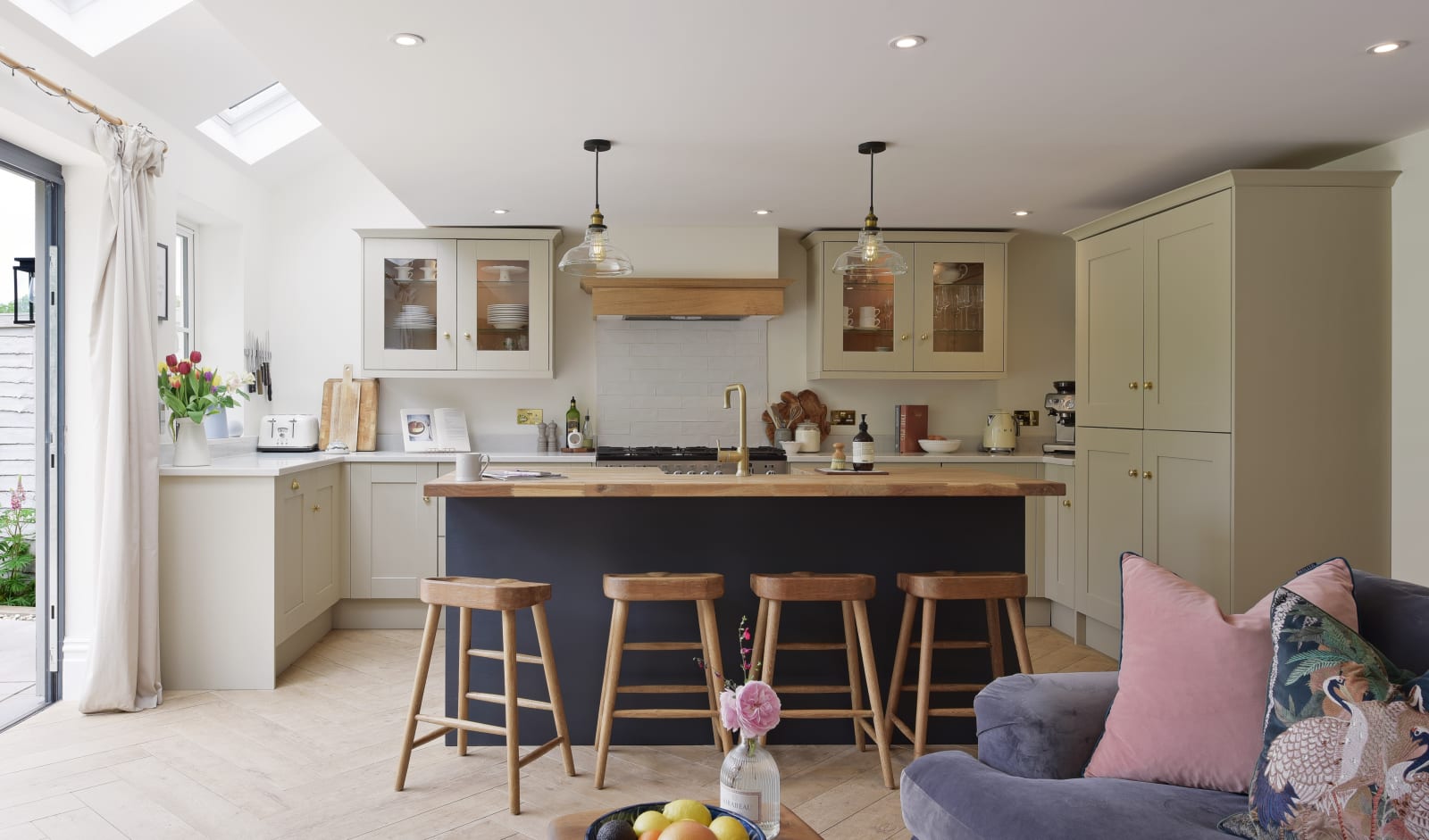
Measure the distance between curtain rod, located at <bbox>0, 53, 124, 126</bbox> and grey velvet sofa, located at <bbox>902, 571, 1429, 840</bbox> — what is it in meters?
3.52

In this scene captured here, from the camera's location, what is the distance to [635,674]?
10.4ft

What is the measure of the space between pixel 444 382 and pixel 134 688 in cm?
250

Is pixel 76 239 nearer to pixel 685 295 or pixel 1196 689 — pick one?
pixel 685 295

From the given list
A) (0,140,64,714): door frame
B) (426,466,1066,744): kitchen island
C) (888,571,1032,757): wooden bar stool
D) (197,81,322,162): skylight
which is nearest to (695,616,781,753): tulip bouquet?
(888,571,1032,757): wooden bar stool

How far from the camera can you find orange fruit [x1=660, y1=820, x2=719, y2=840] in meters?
1.27

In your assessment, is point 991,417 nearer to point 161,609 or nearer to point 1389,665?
point 1389,665

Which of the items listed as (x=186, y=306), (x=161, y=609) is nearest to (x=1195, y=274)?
(x=161, y=609)

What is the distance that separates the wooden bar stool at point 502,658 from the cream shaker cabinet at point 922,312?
299 cm

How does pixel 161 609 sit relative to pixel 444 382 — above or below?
below

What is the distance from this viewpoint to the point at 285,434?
509cm

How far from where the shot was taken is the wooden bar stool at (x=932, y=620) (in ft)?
9.37

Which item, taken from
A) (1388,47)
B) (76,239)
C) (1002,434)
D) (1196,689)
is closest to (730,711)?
(1196,689)

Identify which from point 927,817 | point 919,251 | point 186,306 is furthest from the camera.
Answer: point 919,251

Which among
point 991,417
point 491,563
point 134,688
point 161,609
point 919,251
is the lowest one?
point 134,688
